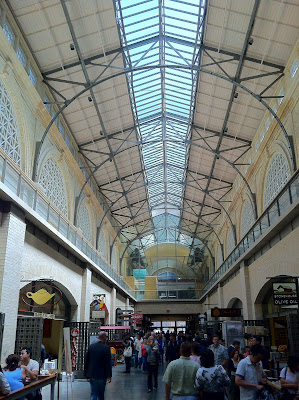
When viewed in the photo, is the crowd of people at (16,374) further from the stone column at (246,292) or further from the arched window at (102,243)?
the arched window at (102,243)

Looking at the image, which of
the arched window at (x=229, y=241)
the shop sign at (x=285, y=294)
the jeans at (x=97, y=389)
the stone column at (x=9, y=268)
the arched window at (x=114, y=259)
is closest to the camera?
the jeans at (x=97, y=389)

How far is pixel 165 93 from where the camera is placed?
26109mm

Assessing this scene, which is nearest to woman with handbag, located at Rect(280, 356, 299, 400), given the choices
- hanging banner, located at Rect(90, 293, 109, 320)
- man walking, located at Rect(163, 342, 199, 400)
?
man walking, located at Rect(163, 342, 199, 400)

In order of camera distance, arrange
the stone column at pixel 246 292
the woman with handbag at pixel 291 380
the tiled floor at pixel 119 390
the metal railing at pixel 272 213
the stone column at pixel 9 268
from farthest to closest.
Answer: the stone column at pixel 246 292 → the metal railing at pixel 272 213 → the stone column at pixel 9 268 → the tiled floor at pixel 119 390 → the woman with handbag at pixel 291 380

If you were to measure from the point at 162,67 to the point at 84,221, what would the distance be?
47.3 feet

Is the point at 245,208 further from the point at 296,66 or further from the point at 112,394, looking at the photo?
the point at 112,394

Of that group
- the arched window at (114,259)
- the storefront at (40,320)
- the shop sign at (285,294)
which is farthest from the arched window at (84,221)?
the shop sign at (285,294)

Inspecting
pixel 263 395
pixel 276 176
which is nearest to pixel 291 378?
pixel 263 395

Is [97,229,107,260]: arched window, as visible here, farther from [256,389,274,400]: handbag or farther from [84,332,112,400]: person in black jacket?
[256,389,274,400]: handbag

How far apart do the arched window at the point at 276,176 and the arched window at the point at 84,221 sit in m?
13.1

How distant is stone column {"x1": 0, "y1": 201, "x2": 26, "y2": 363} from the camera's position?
13062 millimetres

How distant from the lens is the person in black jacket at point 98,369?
8305mm

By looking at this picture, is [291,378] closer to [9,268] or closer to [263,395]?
[263,395]

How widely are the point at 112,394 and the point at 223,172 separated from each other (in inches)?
899
